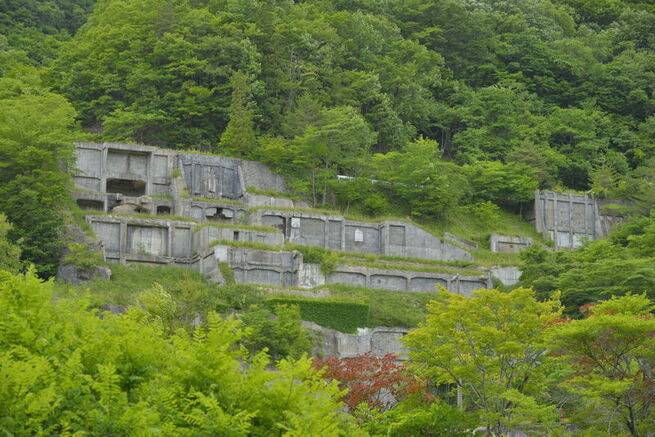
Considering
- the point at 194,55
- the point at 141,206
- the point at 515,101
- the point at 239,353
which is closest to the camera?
the point at 239,353

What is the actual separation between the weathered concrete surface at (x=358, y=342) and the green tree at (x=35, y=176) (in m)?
13.0

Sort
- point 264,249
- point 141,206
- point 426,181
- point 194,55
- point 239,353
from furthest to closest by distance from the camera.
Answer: point 194,55 → point 426,181 → point 141,206 → point 264,249 → point 239,353

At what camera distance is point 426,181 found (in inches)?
2537

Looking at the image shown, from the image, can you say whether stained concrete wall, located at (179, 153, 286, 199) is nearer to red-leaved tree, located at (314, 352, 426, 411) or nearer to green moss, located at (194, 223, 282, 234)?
green moss, located at (194, 223, 282, 234)

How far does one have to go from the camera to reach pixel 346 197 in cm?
6353

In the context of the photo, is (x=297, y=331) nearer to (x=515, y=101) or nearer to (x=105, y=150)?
(x=105, y=150)

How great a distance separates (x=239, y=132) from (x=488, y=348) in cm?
3329

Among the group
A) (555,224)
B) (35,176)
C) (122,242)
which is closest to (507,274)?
(555,224)

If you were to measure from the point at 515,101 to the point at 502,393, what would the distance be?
168 ft

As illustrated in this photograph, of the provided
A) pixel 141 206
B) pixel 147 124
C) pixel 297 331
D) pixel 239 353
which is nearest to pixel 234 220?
pixel 141 206

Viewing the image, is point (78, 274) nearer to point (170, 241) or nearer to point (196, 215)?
point (170, 241)

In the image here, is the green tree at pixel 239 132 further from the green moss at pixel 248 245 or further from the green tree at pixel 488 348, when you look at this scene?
the green tree at pixel 488 348

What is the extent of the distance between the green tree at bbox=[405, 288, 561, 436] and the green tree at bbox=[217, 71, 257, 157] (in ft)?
101

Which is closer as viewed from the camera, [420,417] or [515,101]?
[420,417]
